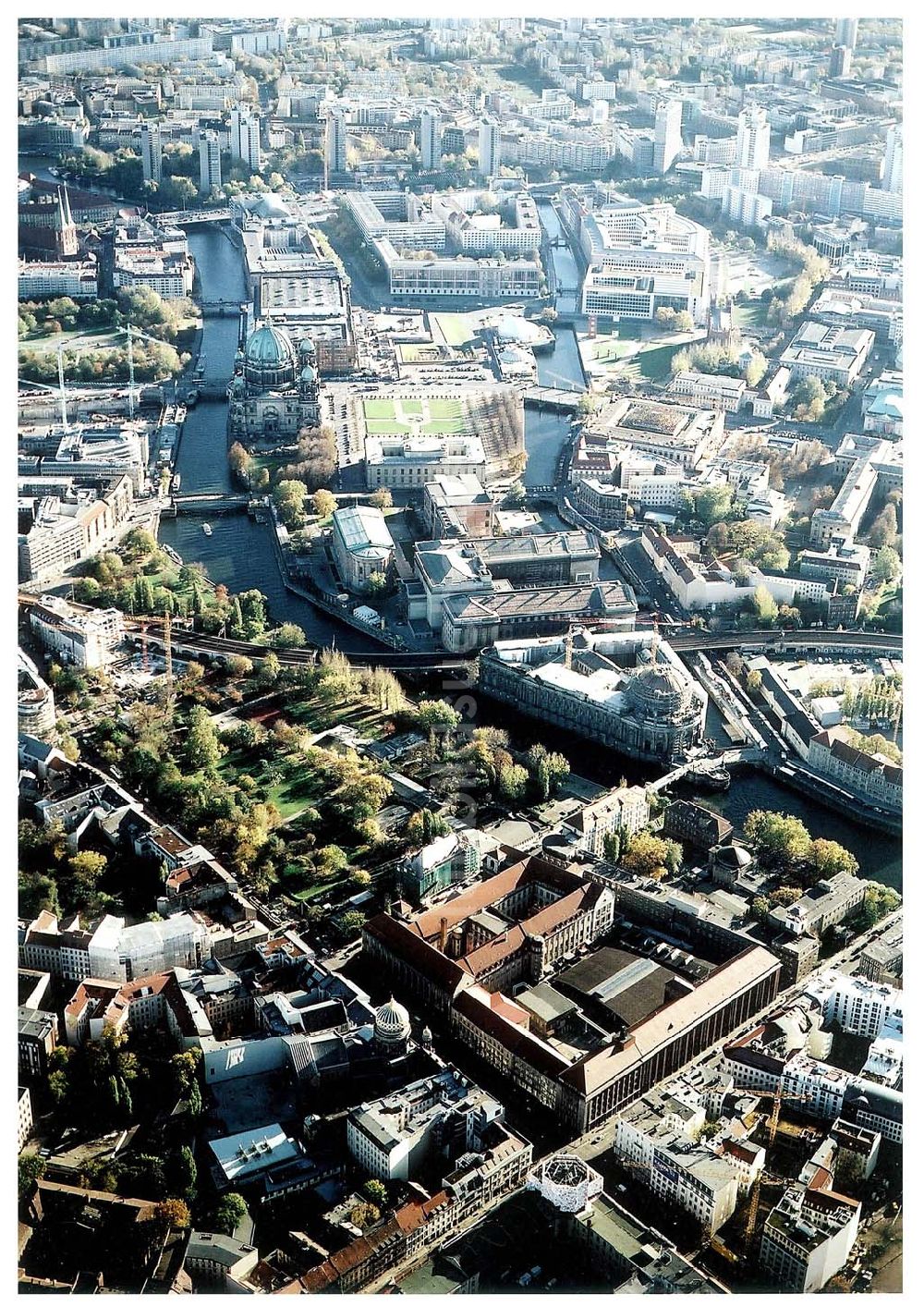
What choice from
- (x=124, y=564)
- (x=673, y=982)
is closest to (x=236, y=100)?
(x=124, y=564)

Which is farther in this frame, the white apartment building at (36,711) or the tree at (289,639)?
the tree at (289,639)

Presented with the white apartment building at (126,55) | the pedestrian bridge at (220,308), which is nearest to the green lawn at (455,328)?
the pedestrian bridge at (220,308)

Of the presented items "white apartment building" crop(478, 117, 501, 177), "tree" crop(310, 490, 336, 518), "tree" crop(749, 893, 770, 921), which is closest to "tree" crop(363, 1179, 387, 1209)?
"tree" crop(749, 893, 770, 921)

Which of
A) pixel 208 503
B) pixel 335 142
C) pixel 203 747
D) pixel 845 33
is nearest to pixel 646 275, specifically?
pixel 845 33

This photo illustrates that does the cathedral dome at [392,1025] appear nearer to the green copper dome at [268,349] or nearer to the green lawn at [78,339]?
the green copper dome at [268,349]

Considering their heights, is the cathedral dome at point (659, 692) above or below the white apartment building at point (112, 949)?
above

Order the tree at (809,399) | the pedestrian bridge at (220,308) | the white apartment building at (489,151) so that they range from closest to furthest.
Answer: the tree at (809,399) < the pedestrian bridge at (220,308) < the white apartment building at (489,151)
